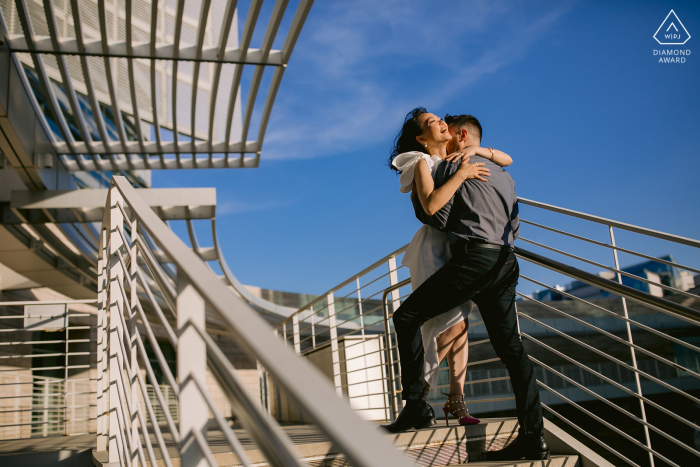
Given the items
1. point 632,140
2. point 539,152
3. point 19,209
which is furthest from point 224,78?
point 632,140

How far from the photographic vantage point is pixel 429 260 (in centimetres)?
238

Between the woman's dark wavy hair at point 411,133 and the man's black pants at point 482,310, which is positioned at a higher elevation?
the woman's dark wavy hair at point 411,133

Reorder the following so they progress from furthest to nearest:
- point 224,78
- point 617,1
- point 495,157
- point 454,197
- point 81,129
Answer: point 617,1 → point 81,129 → point 224,78 → point 495,157 → point 454,197

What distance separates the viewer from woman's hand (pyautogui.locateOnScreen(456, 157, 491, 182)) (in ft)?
7.18

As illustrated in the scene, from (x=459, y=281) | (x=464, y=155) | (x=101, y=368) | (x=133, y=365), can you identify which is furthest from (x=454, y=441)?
(x=101, y=368)

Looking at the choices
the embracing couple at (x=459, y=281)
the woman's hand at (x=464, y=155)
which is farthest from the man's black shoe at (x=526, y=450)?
the woman's hand at (x=464, y=155)

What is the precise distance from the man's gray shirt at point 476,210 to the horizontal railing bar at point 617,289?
8.4 inches

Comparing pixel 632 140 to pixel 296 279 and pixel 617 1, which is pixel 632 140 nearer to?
pixel 617 1

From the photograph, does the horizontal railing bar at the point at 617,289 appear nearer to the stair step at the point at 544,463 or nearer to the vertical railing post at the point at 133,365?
the stair step at the point at 544,463

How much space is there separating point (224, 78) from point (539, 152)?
2338 inches

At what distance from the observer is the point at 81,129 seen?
552 centimetres

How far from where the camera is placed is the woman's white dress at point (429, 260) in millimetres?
2344

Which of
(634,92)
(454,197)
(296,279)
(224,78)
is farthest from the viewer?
(634,92)

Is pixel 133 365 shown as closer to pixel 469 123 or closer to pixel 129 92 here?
pixel 469 123
